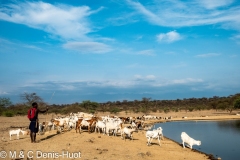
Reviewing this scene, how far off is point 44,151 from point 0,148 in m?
2.22

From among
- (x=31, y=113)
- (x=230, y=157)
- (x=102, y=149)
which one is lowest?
(x=230, y=157)

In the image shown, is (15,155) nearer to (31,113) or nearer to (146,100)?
(31,113)

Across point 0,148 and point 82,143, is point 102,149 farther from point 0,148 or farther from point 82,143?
point 0,148

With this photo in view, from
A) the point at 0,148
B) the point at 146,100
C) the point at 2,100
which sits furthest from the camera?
the point at 146,100

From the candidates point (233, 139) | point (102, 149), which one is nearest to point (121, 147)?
point (102, 149)

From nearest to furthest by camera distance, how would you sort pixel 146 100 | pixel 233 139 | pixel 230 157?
pixel 230 157 → pixel 233 139 → pixel 146 100

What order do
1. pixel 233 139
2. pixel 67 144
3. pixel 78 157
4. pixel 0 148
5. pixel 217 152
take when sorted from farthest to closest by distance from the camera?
pixel 233 139 → pixel 217 152 → pixel 67 144 → pixel 0 148 → pixel 78 157

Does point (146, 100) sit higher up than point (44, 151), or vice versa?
point (146, 100)

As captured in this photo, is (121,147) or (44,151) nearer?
(44,151)

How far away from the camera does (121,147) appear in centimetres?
1313

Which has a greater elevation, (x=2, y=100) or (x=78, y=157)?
(x=2, y=100)

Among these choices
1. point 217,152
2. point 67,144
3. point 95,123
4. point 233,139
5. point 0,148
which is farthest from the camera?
point 233,139

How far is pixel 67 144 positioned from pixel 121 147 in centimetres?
265

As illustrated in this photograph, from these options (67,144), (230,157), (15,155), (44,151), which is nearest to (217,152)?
(230,157)
